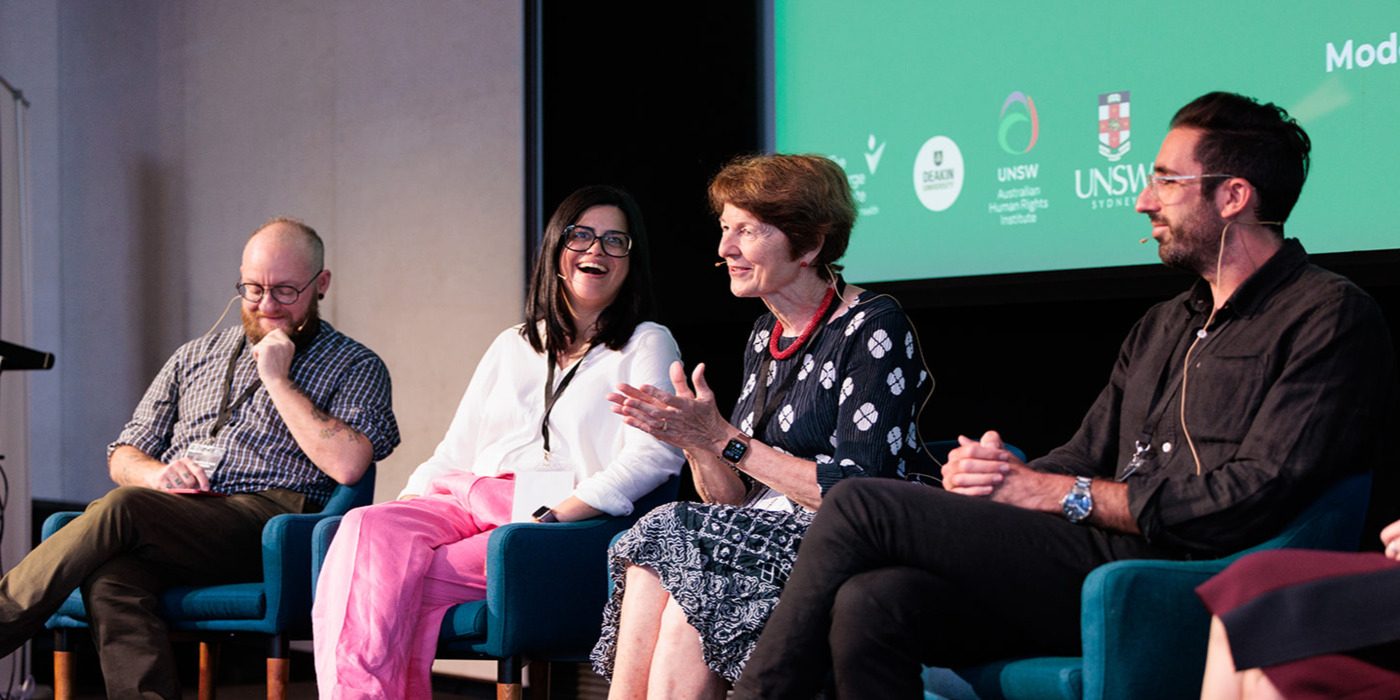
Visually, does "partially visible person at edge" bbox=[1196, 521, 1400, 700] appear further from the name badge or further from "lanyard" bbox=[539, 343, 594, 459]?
the name badge

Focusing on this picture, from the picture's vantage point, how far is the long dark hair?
3457 mm

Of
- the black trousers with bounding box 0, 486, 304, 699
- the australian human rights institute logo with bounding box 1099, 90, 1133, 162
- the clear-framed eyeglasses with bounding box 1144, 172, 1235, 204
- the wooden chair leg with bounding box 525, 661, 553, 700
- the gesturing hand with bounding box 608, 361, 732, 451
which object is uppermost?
the australian human rights institute logo with bounding box 1099, 90, 1133, 162

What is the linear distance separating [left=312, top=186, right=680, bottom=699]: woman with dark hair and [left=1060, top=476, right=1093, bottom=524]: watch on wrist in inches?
41.3

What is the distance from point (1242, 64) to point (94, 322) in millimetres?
4612

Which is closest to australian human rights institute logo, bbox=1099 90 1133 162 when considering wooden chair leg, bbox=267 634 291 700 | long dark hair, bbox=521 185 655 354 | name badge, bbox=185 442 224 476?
long dark hair, bbox=521 185 655 354

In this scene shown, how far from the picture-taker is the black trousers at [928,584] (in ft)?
7.41

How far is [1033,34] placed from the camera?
3.56 meters

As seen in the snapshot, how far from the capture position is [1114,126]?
11.2 feet

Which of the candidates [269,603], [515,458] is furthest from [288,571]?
[515,458]

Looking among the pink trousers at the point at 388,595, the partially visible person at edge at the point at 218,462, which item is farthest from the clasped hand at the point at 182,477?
the pink trousers at the point at 388,595

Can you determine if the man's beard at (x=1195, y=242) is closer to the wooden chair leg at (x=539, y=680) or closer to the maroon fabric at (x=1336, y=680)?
the maroon fabric at (x=1336, y=680)

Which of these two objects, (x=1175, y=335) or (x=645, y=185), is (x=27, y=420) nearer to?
(x=645, y=185)

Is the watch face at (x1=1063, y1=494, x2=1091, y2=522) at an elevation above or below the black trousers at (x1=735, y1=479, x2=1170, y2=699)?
above

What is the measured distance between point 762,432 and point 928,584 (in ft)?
2.36
